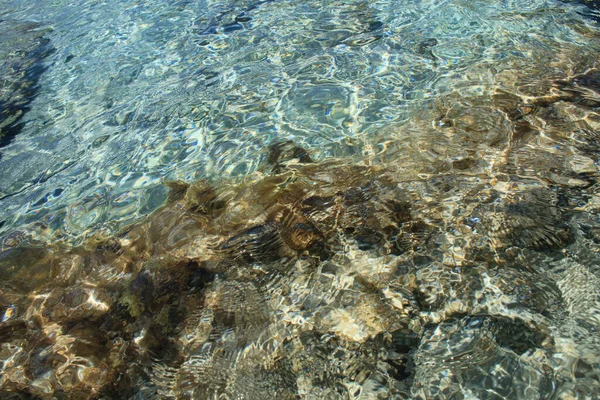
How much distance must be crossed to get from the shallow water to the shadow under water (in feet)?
0.04

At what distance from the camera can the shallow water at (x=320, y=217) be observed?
6.75ft

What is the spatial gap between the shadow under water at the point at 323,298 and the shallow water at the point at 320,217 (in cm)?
1

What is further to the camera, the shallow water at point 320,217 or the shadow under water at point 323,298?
the shallow water at point 320,217

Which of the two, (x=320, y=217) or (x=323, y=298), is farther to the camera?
(x=320, y=217)

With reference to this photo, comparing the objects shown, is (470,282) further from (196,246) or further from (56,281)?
(56,281)

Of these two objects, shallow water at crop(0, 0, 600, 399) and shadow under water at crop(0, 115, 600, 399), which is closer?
shadow under water at crop(0, 115, 600, 399)

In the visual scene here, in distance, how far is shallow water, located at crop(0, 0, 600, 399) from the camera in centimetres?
206

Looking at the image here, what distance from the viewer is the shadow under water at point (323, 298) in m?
1.95

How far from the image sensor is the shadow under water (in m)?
1.95

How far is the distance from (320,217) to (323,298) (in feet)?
2.15

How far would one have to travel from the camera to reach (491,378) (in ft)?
6.00

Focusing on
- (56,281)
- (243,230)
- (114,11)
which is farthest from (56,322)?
(114,11)

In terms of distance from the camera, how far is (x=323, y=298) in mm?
2352

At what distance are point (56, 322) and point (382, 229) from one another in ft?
6.66
